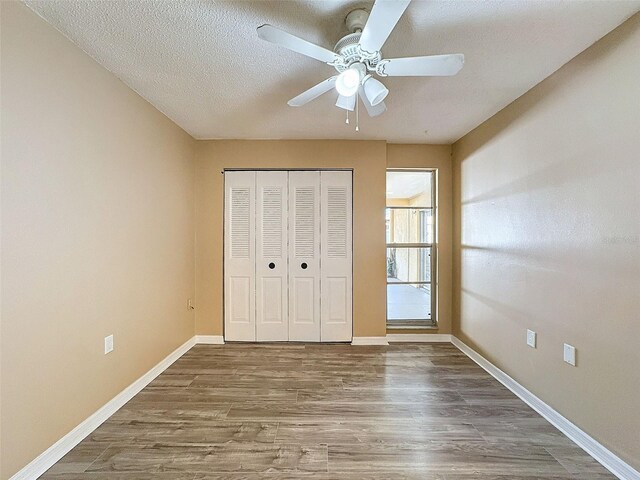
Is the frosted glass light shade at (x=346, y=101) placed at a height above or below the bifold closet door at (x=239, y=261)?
above

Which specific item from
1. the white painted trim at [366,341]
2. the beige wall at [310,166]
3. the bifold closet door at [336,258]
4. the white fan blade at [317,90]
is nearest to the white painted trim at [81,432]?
the beige wall at [310,166]

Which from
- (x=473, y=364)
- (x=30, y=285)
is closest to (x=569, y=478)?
(x=473, y=364)

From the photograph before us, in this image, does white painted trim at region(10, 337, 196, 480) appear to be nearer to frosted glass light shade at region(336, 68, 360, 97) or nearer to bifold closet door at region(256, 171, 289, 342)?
bifold closet door at region(256, 171, 289, 342)

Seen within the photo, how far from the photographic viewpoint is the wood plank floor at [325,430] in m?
1.73

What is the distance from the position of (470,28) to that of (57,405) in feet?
10.4

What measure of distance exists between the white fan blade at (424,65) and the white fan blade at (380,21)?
0.15 m

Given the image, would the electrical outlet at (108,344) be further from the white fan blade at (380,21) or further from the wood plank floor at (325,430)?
the white fan blade at (380,21)

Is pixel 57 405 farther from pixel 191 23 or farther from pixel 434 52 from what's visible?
pixel 434 52

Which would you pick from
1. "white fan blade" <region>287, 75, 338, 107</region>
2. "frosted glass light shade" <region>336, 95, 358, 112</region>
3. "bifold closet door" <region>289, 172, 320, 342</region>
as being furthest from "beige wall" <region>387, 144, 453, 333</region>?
"white fan blade" <region>287, 75, 338, 107</region>

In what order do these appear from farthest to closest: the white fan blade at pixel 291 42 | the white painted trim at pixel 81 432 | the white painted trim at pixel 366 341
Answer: the white painted trim at pixel 366 341 → the white painted trim at pixel 81 432 → the white fan blade at pixel 291 42

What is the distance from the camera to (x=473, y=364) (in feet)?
10.4

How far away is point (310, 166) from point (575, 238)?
8.55ft

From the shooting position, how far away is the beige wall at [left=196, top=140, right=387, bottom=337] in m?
3.73

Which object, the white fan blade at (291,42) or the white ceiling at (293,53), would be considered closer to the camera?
the white fan blade at (291,42)
